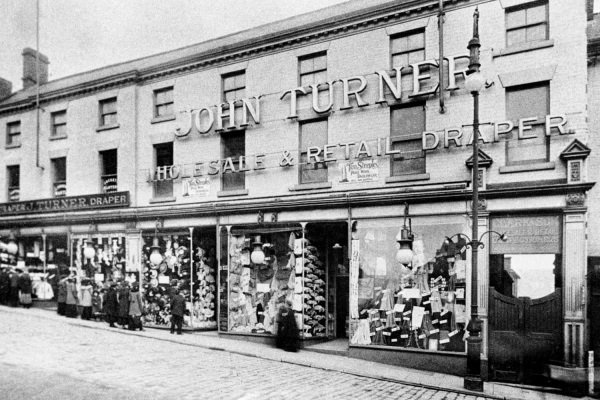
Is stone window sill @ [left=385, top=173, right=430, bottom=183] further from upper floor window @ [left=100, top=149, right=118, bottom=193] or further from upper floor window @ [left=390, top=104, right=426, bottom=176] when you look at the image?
upper floor window @ [left=100, top=149, right=118, bottom=193]

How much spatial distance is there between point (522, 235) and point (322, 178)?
6144mm

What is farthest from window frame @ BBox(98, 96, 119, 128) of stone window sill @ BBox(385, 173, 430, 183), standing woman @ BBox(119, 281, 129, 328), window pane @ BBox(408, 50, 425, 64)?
window pane @ BBox(408, 50, 425, 64)

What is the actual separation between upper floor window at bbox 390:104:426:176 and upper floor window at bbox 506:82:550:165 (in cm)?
237

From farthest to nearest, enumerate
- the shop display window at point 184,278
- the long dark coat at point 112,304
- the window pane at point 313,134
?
the long dark coat at point 112,304
the shop display window at point 184,278
the window pane at point 313,134

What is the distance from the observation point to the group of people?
21422 mm

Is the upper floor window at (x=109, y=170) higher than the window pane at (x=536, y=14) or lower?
lower

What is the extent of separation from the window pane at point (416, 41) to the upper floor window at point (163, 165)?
9.91m

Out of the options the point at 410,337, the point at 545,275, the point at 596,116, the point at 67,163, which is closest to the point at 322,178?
the point at 410,337

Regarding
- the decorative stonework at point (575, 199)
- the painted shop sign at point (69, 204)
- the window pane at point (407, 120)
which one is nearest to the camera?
the decorative stonework at point (575, 199)

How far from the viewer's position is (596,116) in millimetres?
13031

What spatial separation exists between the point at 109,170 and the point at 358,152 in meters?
11.7

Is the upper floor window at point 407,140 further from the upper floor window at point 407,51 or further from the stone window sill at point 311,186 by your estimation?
the stone window sill at point 311,186

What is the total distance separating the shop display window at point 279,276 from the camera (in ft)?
49.7

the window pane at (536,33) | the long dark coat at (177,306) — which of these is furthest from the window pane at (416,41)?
the long dark coat at (177,306)
